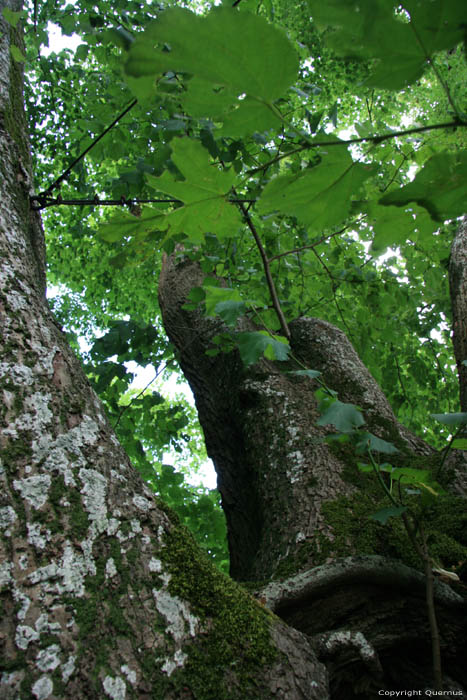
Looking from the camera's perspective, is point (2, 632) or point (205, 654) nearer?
point (2, 632)

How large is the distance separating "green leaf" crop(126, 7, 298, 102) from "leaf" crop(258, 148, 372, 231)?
0.14 meters

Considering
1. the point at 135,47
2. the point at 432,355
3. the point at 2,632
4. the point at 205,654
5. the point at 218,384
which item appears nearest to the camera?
the point at 135,47

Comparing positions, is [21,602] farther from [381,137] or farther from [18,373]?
[381,137]

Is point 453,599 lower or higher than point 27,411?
lower

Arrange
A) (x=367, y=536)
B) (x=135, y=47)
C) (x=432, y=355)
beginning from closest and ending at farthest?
(x=135, y=47), (x=367, y=536), (x=432, y=355)

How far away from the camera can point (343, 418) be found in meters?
1.04

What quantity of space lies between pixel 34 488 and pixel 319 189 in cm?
84

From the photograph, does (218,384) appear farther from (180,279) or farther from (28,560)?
(28,560)

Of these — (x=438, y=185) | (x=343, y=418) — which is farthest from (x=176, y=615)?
(x=438, y=185)

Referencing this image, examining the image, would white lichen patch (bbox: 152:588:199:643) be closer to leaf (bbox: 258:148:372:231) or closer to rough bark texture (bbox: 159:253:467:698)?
rough bark texture (bbox: 159:253:467:698)

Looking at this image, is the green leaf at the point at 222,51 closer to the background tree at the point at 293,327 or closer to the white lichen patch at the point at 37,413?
the background tree at the point at 293,327

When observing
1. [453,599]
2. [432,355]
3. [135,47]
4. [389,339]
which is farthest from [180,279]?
[135,47]

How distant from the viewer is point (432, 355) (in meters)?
4.81

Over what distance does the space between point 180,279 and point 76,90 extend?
3055 mm
